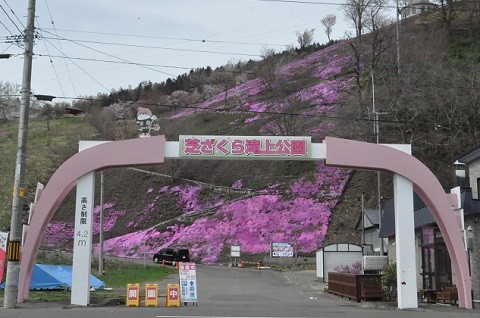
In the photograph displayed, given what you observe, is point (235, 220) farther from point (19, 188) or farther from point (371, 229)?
point (19, 188)

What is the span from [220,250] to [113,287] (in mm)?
22513

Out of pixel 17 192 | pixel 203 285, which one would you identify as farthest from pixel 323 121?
pixel 17 192

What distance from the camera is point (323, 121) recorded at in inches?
2707

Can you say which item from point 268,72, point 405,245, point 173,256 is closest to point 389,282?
point 405,245

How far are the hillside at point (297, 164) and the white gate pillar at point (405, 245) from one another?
556 inches

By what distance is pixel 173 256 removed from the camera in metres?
50.1

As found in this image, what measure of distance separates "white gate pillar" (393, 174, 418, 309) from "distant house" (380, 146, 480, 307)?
1.80m

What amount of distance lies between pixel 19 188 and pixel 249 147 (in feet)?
26.4

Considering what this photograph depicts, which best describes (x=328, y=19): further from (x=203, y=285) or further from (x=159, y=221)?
(x=203, y=285)

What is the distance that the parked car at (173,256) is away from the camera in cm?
4994

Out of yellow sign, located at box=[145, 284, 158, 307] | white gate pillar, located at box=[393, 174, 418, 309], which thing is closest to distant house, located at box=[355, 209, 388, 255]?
white gate pillar, located at box=[393, 174, 418, 309]

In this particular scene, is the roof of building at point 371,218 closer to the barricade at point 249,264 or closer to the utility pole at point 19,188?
the barricade at point 249,264

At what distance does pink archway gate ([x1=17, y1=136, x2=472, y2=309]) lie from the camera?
20.1 m

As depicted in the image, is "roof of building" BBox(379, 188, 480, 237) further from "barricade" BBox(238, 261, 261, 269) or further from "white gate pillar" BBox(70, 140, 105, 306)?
"barricade" BBox(238, 261, 261, 269)
